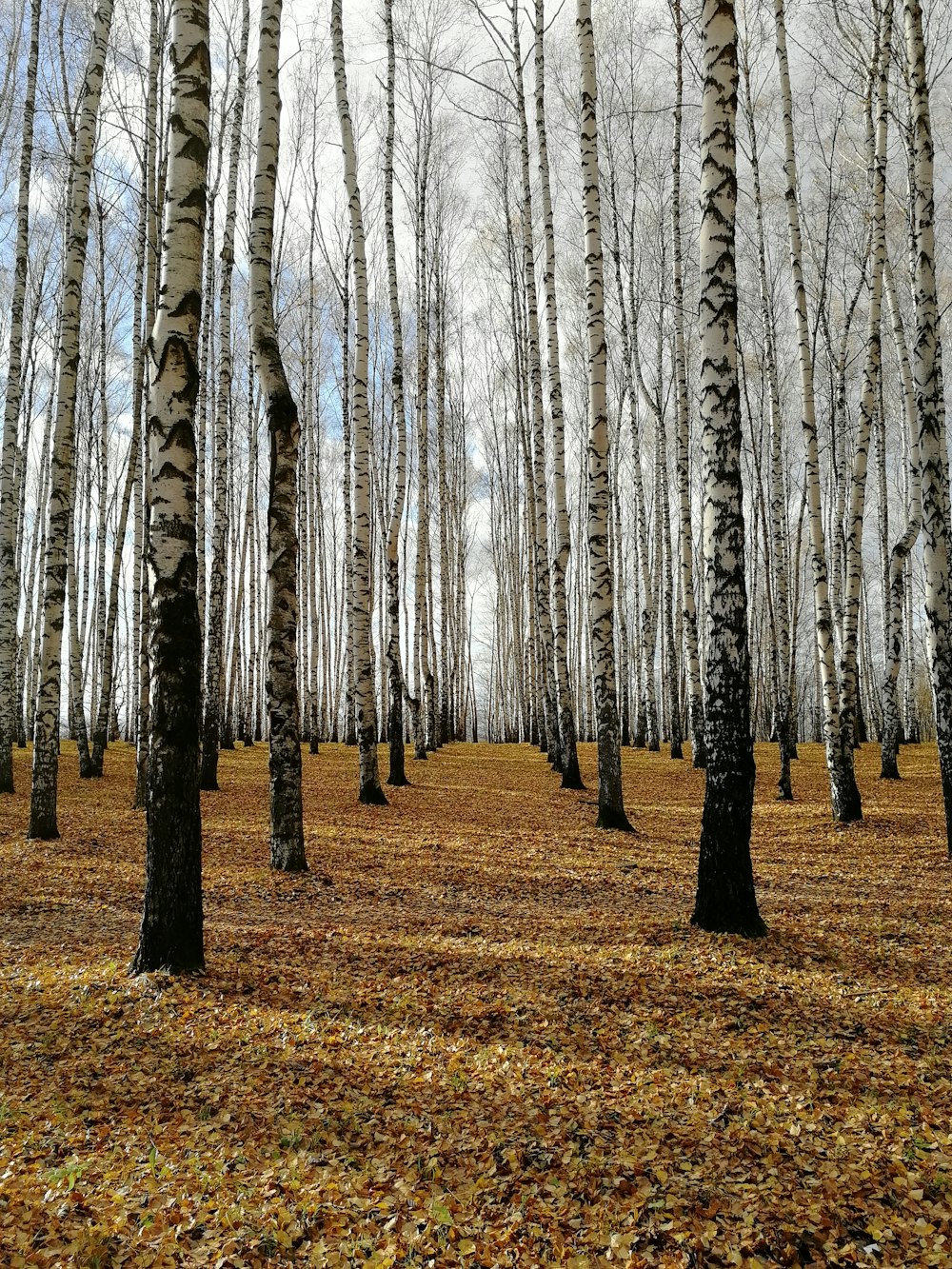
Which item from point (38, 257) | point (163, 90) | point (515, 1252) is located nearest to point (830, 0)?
point (163, 90)

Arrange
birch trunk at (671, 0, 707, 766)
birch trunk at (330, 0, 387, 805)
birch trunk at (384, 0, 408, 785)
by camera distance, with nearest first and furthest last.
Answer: birch trunk at (330, 0, 387, 805), birch trunk at (384, 0, 408, 785), birch trunk at (671, 0, 707, 766)

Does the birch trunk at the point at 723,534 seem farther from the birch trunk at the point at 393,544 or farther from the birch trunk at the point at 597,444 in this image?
the birch trunk at the point at 393,544

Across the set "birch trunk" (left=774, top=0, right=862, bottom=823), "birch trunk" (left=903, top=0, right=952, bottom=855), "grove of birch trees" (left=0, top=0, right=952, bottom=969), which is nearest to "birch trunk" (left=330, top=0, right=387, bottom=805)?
"grove of birch trees" (left=0, top=0, right=952, bottom=969)

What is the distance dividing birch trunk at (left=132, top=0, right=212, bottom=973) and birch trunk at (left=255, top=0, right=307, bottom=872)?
188cm

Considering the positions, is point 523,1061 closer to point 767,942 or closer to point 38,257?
point 767,942

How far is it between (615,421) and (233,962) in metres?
19.5

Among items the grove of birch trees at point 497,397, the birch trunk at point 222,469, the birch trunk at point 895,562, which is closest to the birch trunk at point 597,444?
the grove of birch trees at point 497,397

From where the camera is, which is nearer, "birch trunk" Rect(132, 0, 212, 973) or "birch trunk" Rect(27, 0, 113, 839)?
"birch trunk" Rect(132, 0, 212, 973)

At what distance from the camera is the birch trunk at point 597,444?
7.11 m

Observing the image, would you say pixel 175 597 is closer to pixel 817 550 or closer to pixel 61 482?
pixel 61 482

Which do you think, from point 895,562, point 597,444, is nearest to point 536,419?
point 597,444

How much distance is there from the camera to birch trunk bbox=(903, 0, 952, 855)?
5.89 metres

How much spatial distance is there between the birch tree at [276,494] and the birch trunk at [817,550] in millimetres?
5540

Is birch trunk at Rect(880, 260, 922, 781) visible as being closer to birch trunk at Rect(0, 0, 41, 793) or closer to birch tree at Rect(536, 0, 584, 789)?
birch tree at Rect(536, 0, 584, 789)
